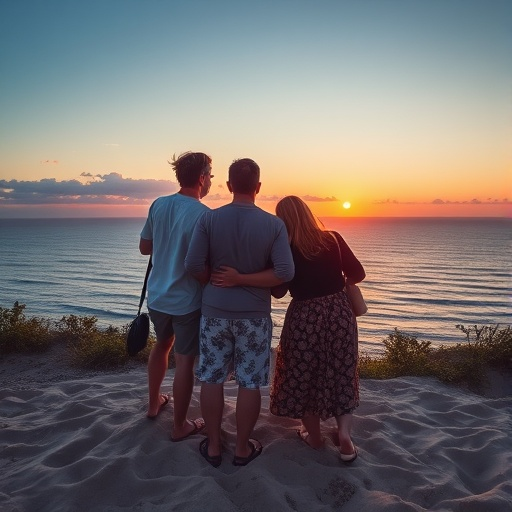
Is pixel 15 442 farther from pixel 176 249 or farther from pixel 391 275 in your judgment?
pixel 391 275

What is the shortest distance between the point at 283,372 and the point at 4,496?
231 cm

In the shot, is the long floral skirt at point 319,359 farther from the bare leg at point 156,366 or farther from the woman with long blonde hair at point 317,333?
the bare leg at point 156,366

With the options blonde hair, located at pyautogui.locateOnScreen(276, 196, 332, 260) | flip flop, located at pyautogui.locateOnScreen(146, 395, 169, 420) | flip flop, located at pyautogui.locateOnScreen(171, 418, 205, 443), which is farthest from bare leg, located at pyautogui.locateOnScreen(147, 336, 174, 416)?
blonde hair, located at pyautogui.locateOnScreen(276, 196, 332, 260)

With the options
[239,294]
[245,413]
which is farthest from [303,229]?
[245,413]

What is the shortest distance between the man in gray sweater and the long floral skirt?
0.36 metres

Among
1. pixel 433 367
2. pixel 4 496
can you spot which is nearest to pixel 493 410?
pixel 433 367

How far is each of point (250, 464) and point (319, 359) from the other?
1025mm

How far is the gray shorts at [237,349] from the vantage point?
3.38 meters

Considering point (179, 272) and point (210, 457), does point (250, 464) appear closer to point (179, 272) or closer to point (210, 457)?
point (210, 457)

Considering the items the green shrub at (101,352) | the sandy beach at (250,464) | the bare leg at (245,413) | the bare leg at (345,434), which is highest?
the bare leg at (245,413)

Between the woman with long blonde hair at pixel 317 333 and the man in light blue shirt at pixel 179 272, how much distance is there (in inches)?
29.5

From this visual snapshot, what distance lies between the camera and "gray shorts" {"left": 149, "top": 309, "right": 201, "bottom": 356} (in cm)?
368

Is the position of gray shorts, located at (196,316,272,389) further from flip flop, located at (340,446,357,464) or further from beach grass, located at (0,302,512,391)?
beach grass, located at (0,302,512,391)

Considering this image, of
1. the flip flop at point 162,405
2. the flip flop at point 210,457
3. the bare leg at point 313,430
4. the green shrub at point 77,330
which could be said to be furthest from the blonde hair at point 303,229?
the green shrub at point 77,330
